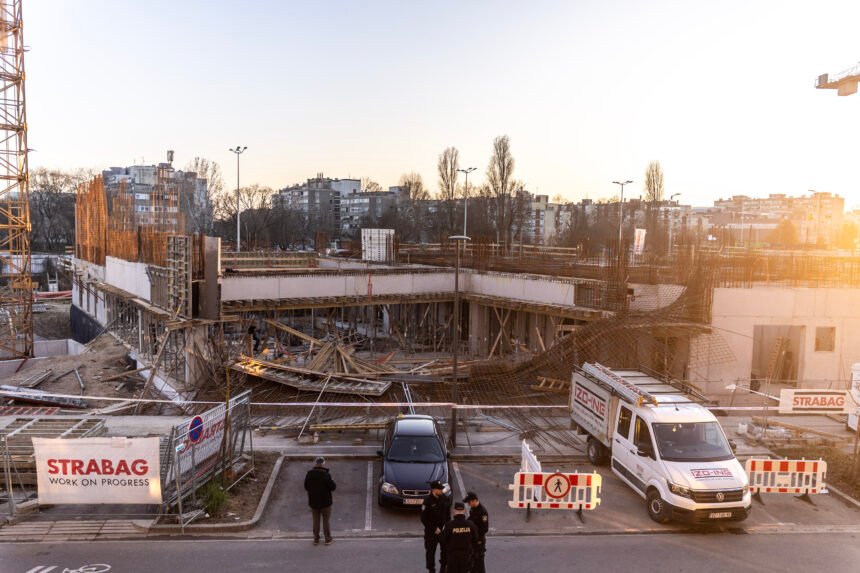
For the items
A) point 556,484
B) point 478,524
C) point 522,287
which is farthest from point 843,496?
point 522,287

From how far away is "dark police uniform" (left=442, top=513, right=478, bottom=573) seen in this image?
7.62m

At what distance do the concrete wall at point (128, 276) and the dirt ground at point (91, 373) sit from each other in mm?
2683

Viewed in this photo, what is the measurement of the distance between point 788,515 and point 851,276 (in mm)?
14883

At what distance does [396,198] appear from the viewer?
5522 inches

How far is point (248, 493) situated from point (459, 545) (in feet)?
18.3

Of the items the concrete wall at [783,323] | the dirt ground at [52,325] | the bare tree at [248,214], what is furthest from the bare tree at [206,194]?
the concrete wall at [783,323]

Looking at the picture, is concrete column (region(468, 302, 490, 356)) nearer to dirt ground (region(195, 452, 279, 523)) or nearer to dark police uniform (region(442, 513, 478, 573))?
dirt ground (region(195, 452, 279, 523))

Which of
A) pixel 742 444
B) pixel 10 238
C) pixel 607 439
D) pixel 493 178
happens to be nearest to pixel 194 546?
pixel 607 439

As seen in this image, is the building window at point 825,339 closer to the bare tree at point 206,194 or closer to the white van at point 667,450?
the white van at point 667,450

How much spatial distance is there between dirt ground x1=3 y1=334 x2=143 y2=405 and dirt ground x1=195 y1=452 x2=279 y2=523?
36.5 ft

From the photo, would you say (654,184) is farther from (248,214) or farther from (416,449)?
(416,449)

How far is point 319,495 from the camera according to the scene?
9.77 meters

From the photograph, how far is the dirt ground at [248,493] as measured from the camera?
1082 cm

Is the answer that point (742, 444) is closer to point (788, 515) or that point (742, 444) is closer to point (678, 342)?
point (788, 515)
